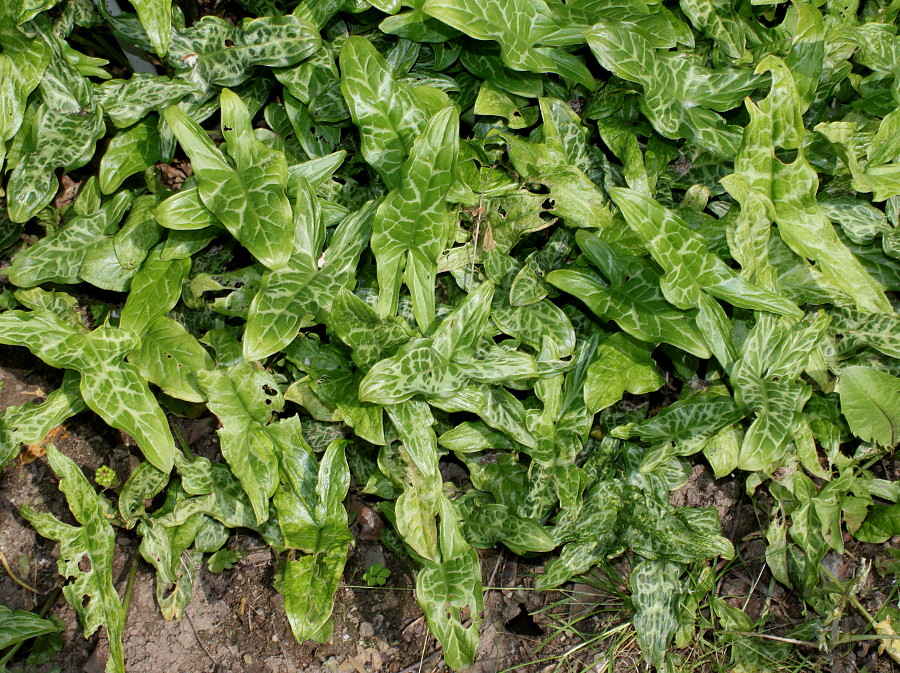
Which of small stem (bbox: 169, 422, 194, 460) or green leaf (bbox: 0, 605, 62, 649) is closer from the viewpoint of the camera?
green leaf (bbox: 0, 605, 62, 649)

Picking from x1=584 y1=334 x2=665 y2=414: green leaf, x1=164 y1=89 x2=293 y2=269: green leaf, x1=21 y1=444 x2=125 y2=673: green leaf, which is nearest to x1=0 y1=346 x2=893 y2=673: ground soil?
x1=21 y1=444 x2=125 y2=673: green leaf

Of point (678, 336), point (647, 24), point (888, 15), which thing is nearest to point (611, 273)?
point (678, 336)

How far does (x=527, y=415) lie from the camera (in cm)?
238

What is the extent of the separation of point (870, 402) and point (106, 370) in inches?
94.5

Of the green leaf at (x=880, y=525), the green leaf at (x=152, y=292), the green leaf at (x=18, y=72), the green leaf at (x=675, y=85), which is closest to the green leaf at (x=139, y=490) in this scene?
the green leaf at (x=152, y=292)

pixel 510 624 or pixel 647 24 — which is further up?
pixel 647 24

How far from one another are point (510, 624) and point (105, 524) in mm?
1367

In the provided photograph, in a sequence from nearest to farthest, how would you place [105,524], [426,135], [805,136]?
1. [426,135]
2. [105,524]
3. [805,136]

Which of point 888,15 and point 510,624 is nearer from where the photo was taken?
point 510,624

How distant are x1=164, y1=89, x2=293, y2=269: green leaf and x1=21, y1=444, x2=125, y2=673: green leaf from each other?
0.91m

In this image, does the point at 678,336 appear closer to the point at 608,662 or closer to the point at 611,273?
the point at 611,273

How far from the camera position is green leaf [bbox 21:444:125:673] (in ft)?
7.24

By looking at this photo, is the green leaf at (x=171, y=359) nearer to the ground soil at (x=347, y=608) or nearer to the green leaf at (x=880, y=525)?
the ground soil at (x=347, y=608)

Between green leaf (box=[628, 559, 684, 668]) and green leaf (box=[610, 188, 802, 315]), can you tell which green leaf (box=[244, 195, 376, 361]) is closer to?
green leaf (box=[610, 188, 802, 315])
